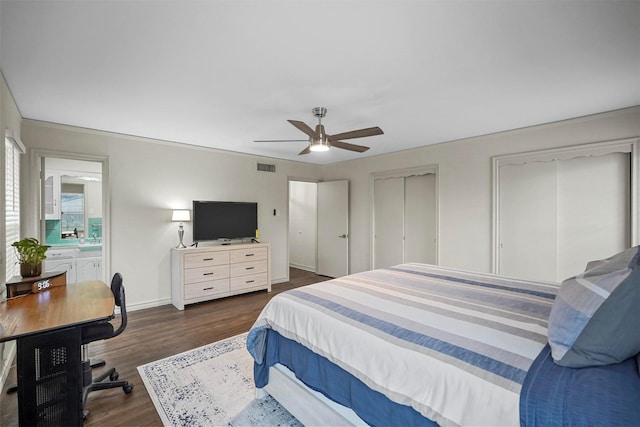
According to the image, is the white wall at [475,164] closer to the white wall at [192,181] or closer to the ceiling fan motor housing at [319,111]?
the white wall at [192,181]

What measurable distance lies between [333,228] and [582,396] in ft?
16.8

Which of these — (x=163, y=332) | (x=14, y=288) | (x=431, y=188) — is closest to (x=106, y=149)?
(x=14, y=288)

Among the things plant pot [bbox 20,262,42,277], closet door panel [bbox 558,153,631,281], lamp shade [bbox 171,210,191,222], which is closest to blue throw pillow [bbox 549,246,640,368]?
closet door panel [bbox 558,153,631,281]

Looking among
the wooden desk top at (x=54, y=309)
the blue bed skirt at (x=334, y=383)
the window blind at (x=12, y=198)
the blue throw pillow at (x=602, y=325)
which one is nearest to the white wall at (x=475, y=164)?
the blue throw pillow at (x=602, y=325)

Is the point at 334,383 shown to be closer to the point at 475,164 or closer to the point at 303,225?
the point at 475,164

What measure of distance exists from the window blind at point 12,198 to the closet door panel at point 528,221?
17.6 ft

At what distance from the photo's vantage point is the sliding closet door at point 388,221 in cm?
512

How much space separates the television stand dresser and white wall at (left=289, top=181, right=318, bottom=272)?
6.63 feet

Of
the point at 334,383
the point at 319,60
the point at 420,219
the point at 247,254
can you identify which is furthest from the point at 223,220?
the point at 334,383

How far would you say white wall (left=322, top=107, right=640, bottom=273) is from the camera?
321cm

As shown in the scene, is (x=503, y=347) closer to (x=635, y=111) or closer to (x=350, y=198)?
(x=635, y=111)

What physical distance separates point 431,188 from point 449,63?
289 cm

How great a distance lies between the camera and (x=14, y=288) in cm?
218

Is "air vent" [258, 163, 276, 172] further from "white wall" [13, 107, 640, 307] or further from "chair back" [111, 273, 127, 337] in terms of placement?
"chair back" [111, 273, 127, 337]
